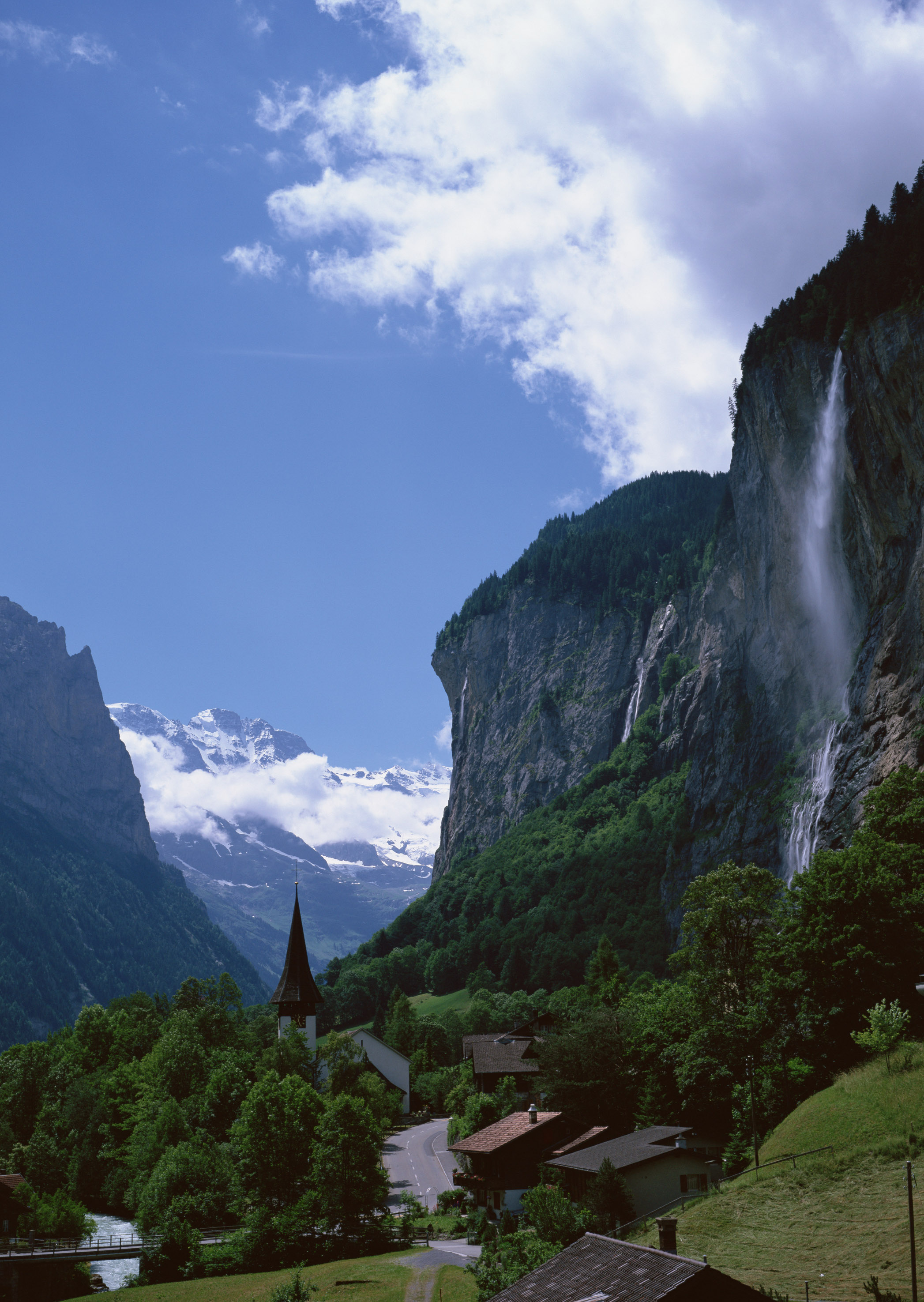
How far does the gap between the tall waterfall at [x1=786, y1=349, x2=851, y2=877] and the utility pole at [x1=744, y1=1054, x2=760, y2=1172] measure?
44.7 metres

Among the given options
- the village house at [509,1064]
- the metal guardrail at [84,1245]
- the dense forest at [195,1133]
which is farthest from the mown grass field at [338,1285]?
the village house at [509,1064]

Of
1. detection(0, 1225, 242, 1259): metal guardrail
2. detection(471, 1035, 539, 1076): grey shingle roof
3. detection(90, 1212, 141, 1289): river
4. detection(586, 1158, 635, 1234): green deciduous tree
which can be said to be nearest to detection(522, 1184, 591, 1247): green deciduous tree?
detection(586, 1158, 635, 1234): green deciduous tree

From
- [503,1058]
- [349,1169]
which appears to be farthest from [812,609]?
[349,1169]

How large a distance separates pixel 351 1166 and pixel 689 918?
22.5 meters

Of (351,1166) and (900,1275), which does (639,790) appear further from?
(900,1275)

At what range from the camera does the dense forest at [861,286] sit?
287 feet

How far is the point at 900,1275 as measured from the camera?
A: 28875mm

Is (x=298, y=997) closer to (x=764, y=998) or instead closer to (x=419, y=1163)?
(x=419, y=1163)

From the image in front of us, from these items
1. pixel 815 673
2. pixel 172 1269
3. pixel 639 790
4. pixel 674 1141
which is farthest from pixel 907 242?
pixel 639 790

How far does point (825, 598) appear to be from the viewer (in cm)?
10875

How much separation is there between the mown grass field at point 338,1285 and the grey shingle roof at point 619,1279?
17359 millimetres

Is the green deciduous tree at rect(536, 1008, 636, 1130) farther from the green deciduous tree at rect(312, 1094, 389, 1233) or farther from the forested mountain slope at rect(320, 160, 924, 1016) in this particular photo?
the forested mountain slope at rect(320, 160, 924, 1016)

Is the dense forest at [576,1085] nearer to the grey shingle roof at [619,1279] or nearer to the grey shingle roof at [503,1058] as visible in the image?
the grey shingle roof at [503,1058]

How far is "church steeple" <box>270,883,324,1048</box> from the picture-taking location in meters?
Result: 93.3
